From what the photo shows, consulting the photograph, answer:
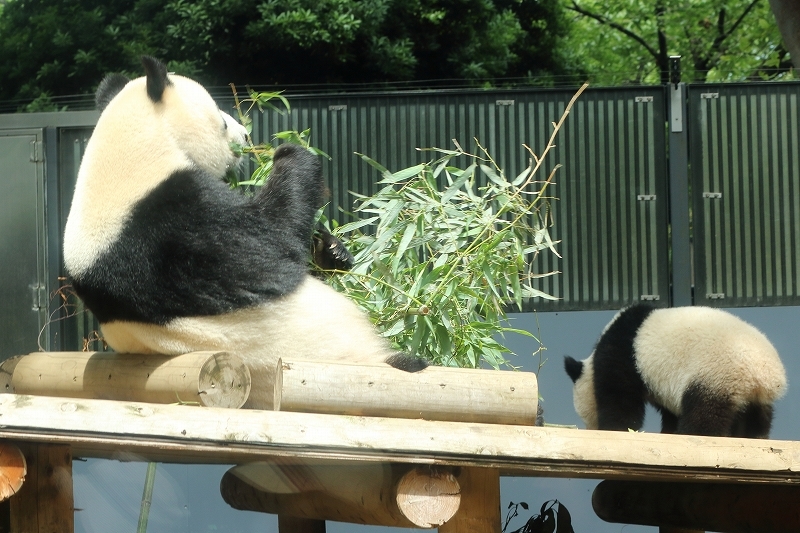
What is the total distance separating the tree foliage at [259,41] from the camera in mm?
8500

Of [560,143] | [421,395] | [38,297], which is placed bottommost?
[421,395]

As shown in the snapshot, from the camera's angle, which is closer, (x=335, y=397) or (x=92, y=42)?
(x=335, y=397)

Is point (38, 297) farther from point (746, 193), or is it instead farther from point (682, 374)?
point (746, 193)

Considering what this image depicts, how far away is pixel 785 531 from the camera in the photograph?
3.04 metres

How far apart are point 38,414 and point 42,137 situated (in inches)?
122

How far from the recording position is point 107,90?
2941mm

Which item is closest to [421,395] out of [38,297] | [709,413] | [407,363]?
[407,363]

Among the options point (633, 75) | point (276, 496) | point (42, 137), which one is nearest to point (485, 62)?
point (633, 75)

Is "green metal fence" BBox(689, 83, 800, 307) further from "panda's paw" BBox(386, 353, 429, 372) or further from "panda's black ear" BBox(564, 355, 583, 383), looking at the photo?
"panda's paw" BBox(386, 353, 429, 372)

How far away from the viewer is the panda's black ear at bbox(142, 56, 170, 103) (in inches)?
104

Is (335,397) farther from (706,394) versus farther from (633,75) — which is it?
(633,75)

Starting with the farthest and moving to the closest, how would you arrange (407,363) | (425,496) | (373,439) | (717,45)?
(717,45), (407,363), (425,496), (373,439)

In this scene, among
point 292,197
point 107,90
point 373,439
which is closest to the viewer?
point 373,439

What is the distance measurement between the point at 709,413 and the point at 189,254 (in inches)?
121
